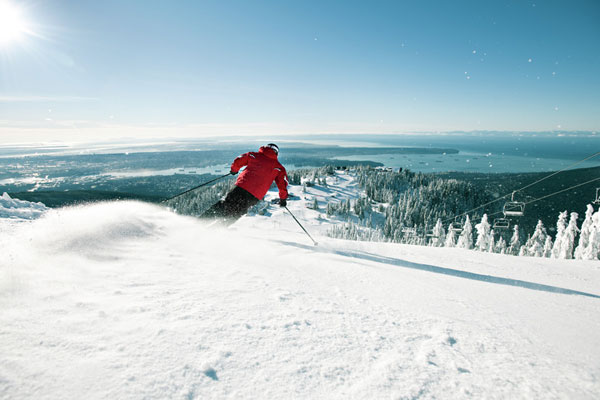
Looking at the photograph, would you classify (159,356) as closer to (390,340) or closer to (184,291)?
(184,291)

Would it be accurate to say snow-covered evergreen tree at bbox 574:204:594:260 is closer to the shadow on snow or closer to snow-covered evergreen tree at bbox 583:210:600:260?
snow-covered evergreen tree at bbox 583:210:600:260

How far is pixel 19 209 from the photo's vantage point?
6.49m

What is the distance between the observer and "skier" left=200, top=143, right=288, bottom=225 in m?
8.29

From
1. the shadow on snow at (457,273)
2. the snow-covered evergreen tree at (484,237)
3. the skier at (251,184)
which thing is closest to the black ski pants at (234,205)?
the skier at (251,184)

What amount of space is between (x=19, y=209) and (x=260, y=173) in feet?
21.1

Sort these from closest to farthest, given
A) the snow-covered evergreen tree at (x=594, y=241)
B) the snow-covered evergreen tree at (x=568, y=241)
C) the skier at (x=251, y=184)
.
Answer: the skier at (x=251, y=184), the snow-covered evergreen tree at (x=594, y=241), the snow-covered evergreen tree at (x=568, y=241)

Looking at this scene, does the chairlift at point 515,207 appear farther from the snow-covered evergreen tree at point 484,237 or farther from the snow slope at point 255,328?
the snow-covered evergreen tree at point 484,237

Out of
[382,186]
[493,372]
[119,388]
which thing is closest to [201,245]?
[119,388]

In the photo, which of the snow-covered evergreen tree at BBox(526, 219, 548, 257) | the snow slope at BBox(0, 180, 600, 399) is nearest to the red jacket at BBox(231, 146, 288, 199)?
the snow slope at BBox(0, 180, 600, 399)

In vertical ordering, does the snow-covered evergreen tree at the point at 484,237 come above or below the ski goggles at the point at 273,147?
below

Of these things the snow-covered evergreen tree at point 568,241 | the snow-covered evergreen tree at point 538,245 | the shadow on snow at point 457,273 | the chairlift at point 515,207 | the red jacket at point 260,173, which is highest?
the red jacket at point 260,173

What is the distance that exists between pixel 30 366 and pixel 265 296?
7.46ft

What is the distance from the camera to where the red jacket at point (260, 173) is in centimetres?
830

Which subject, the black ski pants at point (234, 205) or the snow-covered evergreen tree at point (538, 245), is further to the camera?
the snow-covered evergreen tree at point (538, 245)
